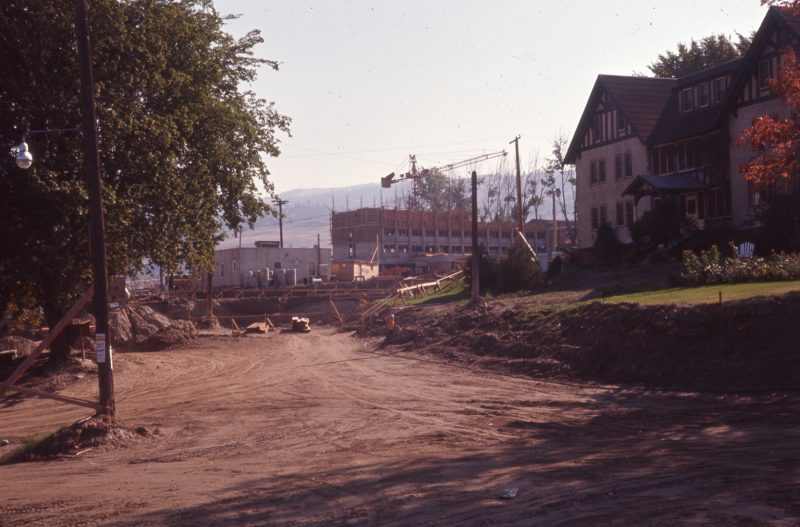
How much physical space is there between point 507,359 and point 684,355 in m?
6.54

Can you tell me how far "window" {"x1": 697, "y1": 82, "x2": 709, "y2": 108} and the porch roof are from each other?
389 cm

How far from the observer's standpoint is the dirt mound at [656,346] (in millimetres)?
18266

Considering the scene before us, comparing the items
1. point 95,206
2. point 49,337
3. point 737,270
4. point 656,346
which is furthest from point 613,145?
point 49,337

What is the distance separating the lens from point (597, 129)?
177ft

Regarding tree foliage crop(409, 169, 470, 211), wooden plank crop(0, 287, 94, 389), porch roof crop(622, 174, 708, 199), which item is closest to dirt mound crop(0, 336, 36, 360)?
wooden plank crop(0, 287, 94, 389)

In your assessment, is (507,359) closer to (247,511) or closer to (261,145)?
(261,145)

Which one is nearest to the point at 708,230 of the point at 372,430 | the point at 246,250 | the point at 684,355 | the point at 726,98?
the point at 726,98

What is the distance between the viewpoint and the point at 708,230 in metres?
43.4

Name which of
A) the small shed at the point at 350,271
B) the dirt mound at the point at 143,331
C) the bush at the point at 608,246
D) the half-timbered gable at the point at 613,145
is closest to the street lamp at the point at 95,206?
the dirt mound at the point at 143,331

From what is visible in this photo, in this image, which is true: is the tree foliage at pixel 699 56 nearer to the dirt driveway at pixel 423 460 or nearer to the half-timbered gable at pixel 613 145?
the half-timbered gable at pixel 613 145

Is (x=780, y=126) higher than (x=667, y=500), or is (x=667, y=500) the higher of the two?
(x=780, y=126)

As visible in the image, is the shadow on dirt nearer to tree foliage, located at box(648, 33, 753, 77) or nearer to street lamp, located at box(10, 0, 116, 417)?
street lamp, located at box(10, 0, 116, 417)

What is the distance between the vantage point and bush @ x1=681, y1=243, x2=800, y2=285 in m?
26.3

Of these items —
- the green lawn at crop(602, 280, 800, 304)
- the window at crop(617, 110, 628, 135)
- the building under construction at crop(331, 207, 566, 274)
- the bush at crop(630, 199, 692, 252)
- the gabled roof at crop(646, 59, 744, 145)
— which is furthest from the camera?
the building under construction at crop(331, 207, 566, 274)
